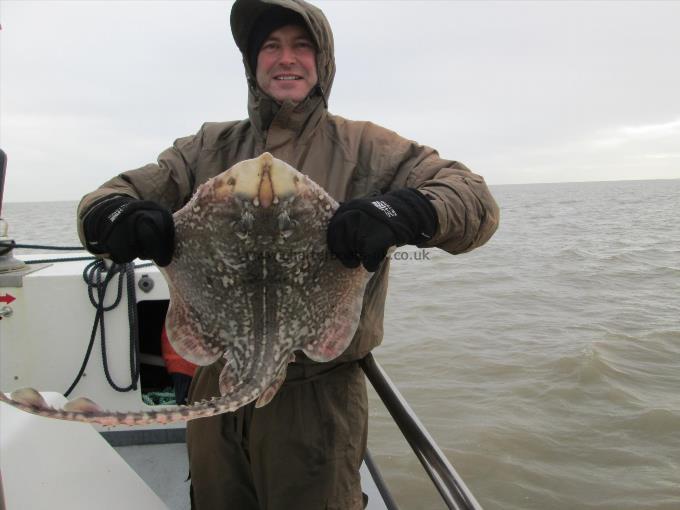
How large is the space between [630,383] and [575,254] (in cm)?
1219

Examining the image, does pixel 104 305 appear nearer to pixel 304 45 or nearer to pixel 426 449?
pixel 304 45

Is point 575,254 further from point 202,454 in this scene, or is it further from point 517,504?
point 202,454

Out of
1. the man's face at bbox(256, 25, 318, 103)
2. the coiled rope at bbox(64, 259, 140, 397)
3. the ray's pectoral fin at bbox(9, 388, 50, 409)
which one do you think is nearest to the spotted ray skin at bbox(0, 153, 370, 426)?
the ray's pectoral fin at bbox(9, 388, 50, 409)

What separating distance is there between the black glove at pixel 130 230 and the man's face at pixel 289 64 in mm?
933

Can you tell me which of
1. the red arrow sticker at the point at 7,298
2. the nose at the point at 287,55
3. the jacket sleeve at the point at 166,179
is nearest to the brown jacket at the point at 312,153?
the jacket sleeve at the point at 166,179

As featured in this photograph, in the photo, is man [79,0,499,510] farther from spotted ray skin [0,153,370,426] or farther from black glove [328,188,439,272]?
spotted ray skin [0,153,370,426]

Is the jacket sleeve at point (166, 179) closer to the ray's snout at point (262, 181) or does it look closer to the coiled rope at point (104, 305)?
the ray's snout at point (262, 181)

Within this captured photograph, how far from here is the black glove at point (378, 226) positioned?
5.70 feet

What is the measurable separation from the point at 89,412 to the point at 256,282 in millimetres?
679

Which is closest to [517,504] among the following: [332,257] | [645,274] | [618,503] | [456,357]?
[618,503]

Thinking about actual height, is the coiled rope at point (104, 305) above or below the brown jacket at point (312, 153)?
below

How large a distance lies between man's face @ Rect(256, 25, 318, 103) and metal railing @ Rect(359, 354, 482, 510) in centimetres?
146

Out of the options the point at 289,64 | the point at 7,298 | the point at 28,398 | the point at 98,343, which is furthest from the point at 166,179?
the point at 7,298

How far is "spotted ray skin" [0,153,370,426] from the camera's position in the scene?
5.52 ft
